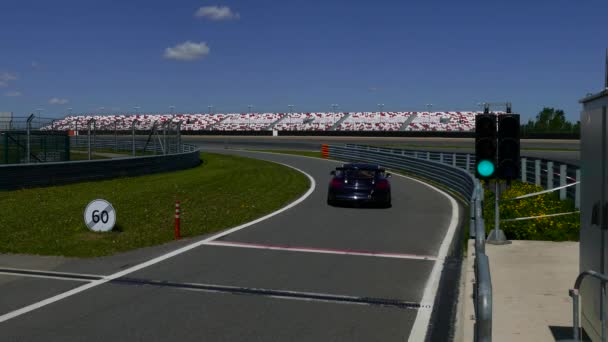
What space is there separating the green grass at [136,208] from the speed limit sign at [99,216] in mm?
206

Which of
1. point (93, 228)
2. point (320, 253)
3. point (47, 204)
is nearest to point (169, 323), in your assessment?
point (320, 253)

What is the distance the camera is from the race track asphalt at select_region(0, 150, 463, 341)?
7.40 meters

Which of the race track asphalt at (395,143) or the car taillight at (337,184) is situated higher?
the race track asphalt at (395,143)

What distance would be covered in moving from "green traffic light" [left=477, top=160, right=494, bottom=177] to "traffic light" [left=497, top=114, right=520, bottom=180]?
Result: 15 cm

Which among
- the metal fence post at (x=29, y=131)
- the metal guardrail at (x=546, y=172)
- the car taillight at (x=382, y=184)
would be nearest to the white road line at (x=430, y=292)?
the metal guardrail at (x=546, y=172)

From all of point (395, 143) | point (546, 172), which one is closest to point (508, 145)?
point (546, 172)

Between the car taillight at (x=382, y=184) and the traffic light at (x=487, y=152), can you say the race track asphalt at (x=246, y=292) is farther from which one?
the car taillight at (x=382, y=184)

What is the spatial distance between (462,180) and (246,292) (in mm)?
17350

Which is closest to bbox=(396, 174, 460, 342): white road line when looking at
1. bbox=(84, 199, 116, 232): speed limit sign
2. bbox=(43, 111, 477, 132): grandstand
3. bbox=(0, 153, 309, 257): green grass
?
bbox=(0, 153, 309, 257): green grass

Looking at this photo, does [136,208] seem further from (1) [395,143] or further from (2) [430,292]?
(1) [395,143]

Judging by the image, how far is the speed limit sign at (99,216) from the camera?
14352 mm

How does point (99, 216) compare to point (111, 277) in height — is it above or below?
above

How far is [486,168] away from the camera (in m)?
12.3

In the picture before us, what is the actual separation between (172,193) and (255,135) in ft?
235
